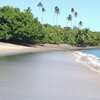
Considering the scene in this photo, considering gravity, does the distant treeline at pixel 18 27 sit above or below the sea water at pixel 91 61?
above

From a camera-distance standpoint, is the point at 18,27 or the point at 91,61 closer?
the point at 91,61

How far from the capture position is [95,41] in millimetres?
193500

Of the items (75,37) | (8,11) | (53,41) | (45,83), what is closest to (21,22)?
(8,11)

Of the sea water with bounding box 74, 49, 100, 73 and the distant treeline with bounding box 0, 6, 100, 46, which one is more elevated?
the distant treeline with bounding box 0, 6, 100, 46

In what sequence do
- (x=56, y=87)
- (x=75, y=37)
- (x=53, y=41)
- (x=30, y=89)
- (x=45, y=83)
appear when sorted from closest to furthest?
(x=30, y=89)
(x=56, y=87)
(x=45, y=83)
(x=53, y=41)
(x=75, y=37)

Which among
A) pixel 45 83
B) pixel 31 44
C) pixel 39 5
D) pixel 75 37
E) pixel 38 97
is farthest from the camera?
pixel 39 5

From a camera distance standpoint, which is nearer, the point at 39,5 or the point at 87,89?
the point at 87,89

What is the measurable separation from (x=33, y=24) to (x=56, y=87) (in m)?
91.3

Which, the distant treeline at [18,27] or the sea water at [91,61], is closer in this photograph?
the sea water at [91,61]

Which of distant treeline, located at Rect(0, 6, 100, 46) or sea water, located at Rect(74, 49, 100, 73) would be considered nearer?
sea water, located at Rect(74, 49, 100, 73)

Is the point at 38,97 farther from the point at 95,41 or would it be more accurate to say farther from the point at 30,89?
the point at 95,41

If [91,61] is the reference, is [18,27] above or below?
above

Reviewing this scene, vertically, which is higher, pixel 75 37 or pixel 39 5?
pixel 39 5

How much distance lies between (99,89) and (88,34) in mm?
157753
